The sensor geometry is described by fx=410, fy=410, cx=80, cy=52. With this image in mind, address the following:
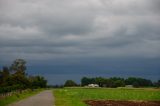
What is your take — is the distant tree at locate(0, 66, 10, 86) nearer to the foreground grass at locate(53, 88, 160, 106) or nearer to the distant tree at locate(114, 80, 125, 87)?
the foreground grass at locate(53, 88, 160, 106)

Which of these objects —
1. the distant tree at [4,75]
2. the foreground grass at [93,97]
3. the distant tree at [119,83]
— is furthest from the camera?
the distant tree at [119,83]

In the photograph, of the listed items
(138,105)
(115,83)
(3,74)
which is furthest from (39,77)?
(138,105)

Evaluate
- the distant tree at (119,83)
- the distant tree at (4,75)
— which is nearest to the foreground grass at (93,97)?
the distant tree at (4,75)

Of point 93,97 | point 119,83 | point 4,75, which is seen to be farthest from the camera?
point 119,83

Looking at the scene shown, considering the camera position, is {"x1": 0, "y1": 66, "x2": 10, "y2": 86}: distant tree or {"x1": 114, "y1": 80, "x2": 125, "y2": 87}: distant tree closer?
{"x1": 0, "y1": 66, "x2": 10, "y2": 86}: distant tree

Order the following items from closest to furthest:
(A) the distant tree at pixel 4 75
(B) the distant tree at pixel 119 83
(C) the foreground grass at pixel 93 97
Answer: (C) the foreground grass at pixel 93 97, (A) the distant tree at pixel 4 75, (B) the distant tree at pixel 119 83

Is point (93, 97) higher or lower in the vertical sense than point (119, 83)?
lower

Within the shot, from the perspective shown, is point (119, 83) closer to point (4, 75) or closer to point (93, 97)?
point (4, 75)

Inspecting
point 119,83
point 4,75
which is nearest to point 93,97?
point 4,75

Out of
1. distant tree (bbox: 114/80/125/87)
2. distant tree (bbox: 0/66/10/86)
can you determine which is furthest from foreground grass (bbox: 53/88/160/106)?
distant tree (bbox: 114/80/125/87)

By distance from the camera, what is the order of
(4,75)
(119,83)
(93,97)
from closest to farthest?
1. (93,97)
2. (4,75)
3. (119,83)

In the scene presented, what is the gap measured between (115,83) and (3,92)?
138092 mm

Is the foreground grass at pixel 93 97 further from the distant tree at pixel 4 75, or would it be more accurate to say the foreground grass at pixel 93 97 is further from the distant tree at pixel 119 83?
the distant tree at pixel 119 83

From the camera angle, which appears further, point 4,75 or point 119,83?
point 119,83
